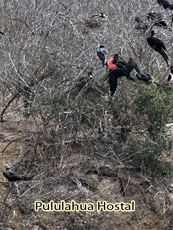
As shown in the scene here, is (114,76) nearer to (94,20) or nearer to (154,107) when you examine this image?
(154,107)

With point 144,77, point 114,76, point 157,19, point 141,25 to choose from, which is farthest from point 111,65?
point 141,25

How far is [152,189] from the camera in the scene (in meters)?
4.54

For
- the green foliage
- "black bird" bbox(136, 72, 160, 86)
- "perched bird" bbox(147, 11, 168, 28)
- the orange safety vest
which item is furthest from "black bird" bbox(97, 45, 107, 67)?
"perched bird" bbox(147, 11, 168, 28)

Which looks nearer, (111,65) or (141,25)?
(111,65)

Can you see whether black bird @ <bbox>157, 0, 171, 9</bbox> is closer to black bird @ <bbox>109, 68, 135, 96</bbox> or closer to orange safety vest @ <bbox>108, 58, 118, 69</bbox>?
orange safety vest @ <bbox>108, 58, 118, 69</bbox>

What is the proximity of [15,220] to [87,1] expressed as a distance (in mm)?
4024

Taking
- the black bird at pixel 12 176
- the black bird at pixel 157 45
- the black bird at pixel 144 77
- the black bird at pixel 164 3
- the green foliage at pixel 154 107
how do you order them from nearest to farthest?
the black bird at pixel 12 176
the green foliage at pixel 154 107
the black bird at pixel 144 77
the black bird at pixel 157 45
the black bird at pixel 164 3

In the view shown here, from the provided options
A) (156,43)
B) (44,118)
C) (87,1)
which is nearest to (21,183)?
(44,118)

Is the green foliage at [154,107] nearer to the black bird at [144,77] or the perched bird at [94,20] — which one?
the black bird at [144,77]

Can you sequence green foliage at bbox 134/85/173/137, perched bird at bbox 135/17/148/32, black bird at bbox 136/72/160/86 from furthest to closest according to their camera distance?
perched bird at bbox 135/17/148/32, black bird at bbox 136/72/160/86, green foliage at bbox 134/85/173/137

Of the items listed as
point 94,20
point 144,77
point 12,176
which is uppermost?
point 144,77

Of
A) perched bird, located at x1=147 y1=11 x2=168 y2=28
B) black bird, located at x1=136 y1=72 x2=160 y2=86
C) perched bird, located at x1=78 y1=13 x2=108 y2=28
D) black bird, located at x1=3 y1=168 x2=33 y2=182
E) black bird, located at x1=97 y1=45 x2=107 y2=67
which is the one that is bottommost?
black bird, located at x1=3 y1=168 x2=33 y2=182

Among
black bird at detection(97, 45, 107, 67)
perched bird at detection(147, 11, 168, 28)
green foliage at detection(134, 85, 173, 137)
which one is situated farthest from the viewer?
perched bird at detection(147, 11, 168, 28)

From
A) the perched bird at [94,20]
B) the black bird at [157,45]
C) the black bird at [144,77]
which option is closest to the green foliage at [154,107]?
the black bird at [144,77]
